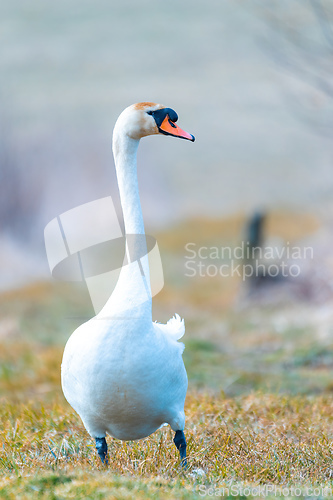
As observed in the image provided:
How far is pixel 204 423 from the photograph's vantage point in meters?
4.50

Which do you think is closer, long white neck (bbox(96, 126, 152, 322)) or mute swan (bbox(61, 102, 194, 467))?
mute swan (bbox(61, 102, 194, 467))

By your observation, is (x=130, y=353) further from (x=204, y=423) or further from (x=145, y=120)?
(x=204, y=423)

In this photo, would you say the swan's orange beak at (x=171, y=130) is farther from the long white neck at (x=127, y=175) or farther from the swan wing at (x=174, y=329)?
the swan wing at (x=174, y=329)

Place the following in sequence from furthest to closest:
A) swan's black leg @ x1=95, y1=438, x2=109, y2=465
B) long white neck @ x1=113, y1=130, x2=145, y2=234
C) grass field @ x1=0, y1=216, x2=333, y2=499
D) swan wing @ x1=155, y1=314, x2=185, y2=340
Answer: swan wing @ x1=155, y1=314, x2=185, y2=340 → swan's black leg @ x1=95, y1=438, x2=109, y2=465 → long white neck @ x1=113, y1=130, x2=145, y2=234 → grass field @ x1=0, y1=216, x2=333, y2=499

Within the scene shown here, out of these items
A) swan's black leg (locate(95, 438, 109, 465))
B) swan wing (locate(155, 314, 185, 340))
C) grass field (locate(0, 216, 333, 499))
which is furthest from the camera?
swan wing (locate(155, 314, 185, 340))

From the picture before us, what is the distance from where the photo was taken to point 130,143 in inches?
141

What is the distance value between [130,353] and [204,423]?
5.15 ft

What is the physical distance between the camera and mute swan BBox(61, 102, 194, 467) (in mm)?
3197

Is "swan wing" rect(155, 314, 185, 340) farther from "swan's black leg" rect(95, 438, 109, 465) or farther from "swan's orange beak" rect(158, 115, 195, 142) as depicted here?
"swan's orange beak" rect(158, 115, 195, 142)

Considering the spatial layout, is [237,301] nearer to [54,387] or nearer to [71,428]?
Answer: [54,387]

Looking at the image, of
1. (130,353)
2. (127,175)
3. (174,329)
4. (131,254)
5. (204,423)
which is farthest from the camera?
(204,423)

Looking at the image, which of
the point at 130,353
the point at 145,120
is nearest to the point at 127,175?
the point at 145,120

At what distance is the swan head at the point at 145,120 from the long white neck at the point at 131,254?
45 millimetres

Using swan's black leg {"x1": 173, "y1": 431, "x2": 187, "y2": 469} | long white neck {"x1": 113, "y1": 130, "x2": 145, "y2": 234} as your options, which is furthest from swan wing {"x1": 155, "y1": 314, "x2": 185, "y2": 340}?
long white neck {"x1": 113, "y1": 130, "x2": 145, "y2": 234}
